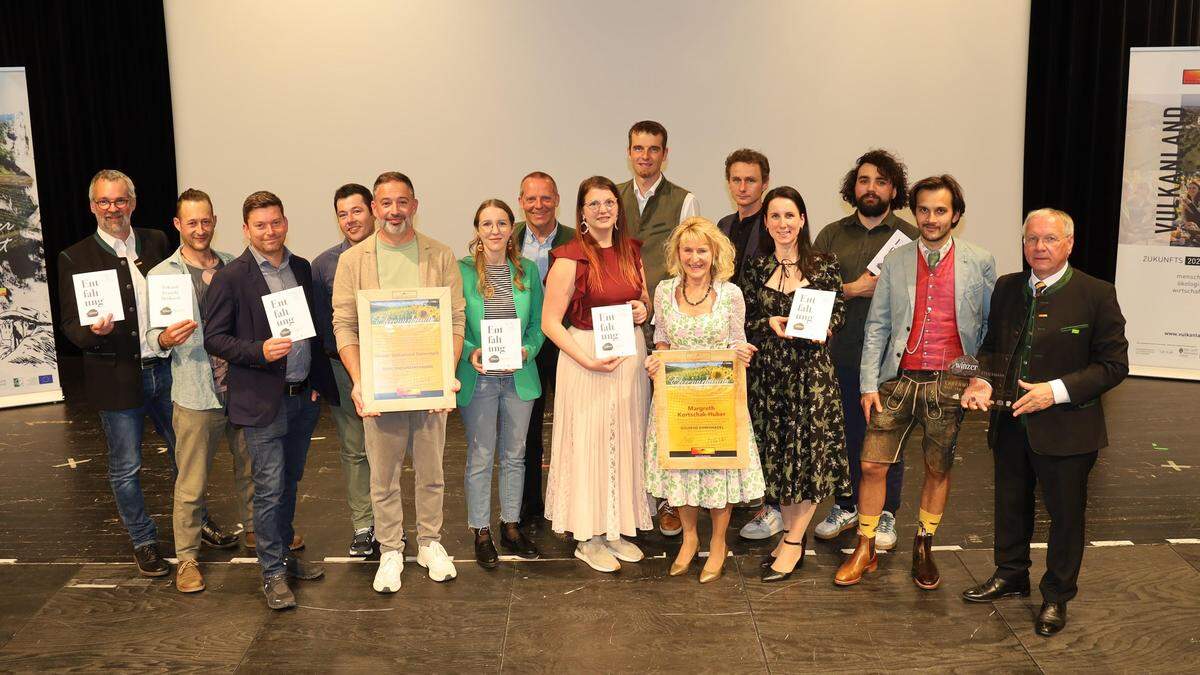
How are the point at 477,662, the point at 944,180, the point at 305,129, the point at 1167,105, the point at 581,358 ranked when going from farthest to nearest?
the point at 305,129 < the point at 1167,105 < the point at 581,358 < the point at 944,180 < the point at 477,662

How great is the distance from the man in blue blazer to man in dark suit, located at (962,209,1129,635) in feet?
0.36

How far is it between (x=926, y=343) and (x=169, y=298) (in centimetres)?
296

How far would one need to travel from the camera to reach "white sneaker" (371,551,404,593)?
393 centimetres

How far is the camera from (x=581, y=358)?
13.0ft

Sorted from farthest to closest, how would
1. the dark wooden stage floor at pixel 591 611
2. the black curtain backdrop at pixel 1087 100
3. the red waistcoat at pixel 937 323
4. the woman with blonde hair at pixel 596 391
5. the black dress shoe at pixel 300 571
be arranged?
the black curtain backdrop at pixel 1087 100
the black dress shoe at pixel 300 571
the woman with blonde hair at pixel 596 391
the red waistcoat at pixel 937 323
the dark wooden stage floor at pixel 591 611

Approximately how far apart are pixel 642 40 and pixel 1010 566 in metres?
5.26

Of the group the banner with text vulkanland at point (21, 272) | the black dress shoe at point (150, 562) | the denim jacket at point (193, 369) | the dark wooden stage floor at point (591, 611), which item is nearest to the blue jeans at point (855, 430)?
the dark wooden stage floor at point (591, 611)

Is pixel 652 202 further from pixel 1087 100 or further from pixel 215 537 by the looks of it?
pixel 1087 100

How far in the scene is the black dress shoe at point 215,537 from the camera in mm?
4418

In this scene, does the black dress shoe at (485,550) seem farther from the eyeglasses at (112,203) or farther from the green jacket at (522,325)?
the eyeglasses at (112,203)

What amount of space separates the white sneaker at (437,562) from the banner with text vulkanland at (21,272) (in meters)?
4.49

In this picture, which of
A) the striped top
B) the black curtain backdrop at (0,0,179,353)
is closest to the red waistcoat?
the striped top

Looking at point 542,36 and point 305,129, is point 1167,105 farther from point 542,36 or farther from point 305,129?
point 305,129

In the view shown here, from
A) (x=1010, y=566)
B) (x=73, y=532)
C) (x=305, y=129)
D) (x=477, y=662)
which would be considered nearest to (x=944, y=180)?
(x=1010, y=566)
